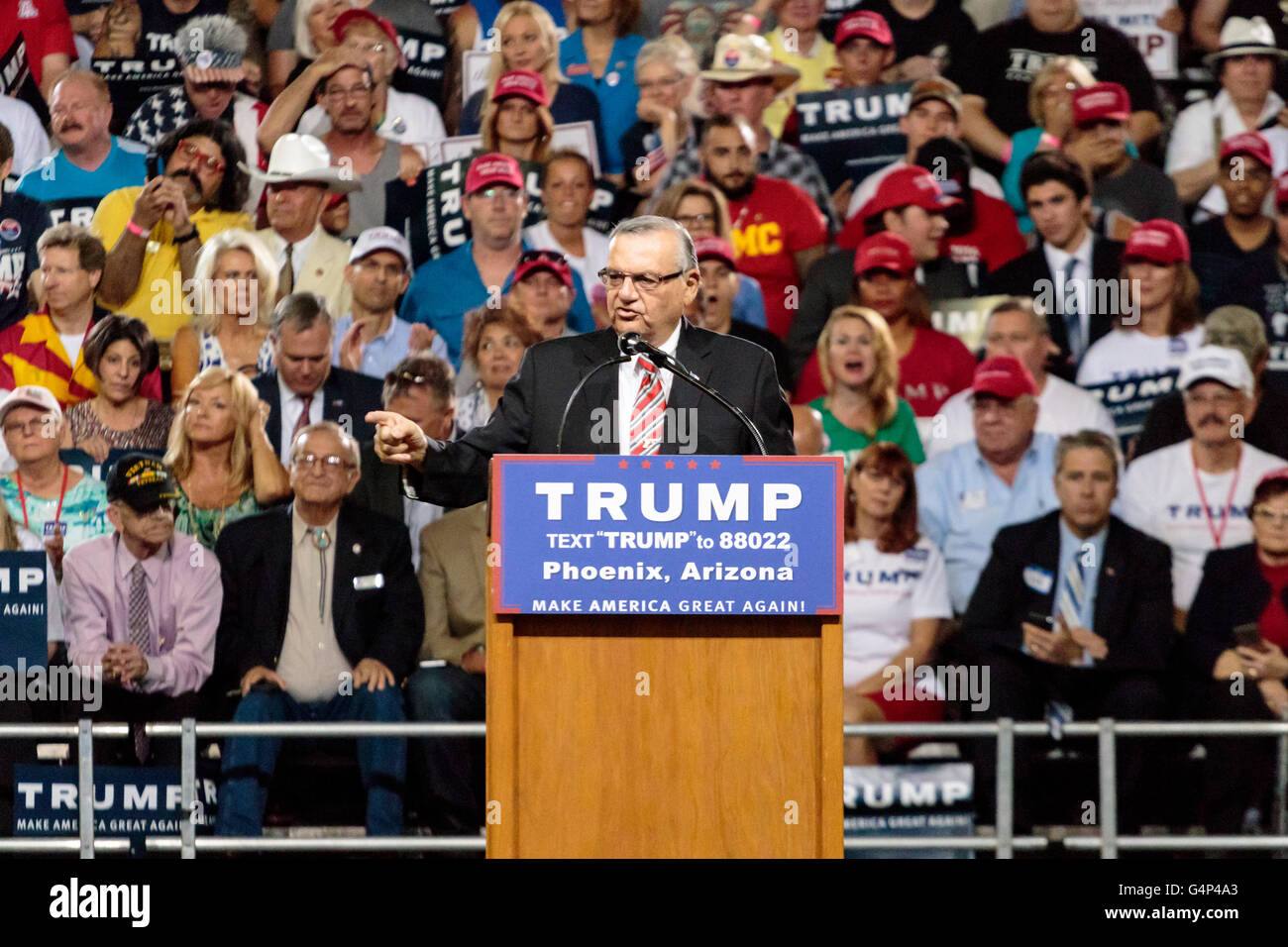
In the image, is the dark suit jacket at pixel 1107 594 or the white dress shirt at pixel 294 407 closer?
the dark suit jacket at pixel 1107 594

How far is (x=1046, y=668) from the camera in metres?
6.72

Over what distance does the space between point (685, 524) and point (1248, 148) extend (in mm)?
5252

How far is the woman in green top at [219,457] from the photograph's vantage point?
6.86 meters

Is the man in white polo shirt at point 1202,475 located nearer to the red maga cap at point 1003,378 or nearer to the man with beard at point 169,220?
the red maga cap at point 1003,378

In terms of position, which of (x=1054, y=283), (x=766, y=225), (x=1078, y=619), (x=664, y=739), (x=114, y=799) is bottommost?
(x=114, y=799)

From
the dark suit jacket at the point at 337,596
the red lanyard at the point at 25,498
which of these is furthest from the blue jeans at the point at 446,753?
the red lanyard at the point at 25,498

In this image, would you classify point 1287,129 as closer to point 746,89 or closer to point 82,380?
point 746,89

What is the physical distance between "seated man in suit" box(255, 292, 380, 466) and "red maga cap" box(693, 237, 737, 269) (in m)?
1.47

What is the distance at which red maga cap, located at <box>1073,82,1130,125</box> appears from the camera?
289 inches

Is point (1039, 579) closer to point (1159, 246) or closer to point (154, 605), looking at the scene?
point (1159, 246)

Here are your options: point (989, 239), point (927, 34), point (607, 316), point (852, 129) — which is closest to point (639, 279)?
point (607, 316)

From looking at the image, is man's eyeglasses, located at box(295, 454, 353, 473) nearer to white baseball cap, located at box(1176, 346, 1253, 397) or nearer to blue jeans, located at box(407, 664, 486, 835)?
blue jeans, located at box(407, 664, 486, 835)

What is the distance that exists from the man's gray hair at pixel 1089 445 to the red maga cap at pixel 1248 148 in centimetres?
150

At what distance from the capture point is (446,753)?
21.5 ft
